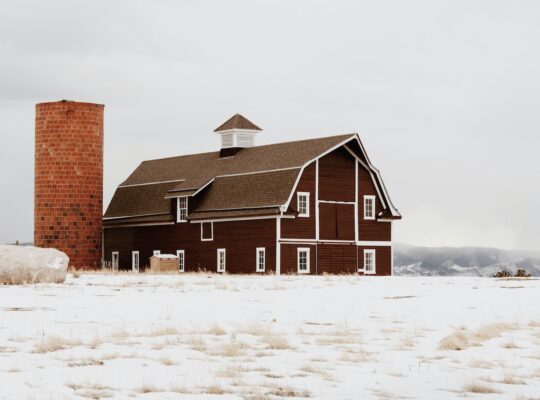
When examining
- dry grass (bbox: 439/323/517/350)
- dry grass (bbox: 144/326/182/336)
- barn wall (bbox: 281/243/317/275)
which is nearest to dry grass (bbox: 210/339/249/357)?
dry grass (bbox: 144/326/182/336)

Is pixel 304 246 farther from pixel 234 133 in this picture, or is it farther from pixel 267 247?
pixel 234 133

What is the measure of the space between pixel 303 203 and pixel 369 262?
6111 mm

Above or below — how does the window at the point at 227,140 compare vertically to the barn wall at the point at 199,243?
above

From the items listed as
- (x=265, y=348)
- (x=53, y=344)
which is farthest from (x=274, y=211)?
(x=53, y=344)

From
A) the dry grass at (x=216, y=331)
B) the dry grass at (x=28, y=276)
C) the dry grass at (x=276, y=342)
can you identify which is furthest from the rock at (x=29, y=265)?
the dry grass at (x=276, y=342)

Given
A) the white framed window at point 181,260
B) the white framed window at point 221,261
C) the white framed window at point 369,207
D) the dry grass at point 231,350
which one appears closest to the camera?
the dry grass at point 231,350

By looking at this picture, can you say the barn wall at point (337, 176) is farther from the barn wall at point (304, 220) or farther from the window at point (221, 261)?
the window at point (221, 261)

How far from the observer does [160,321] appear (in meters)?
20.1

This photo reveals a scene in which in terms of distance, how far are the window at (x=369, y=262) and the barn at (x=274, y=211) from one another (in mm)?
63

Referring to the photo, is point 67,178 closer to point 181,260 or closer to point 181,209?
point 181,209

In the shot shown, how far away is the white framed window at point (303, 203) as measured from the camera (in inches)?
2124

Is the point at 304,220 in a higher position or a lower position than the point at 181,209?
lower

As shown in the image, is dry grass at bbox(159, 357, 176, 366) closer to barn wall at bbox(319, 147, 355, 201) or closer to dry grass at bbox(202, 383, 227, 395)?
dry grass at bbox(202, 383, 227, 395)

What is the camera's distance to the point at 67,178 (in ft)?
206
